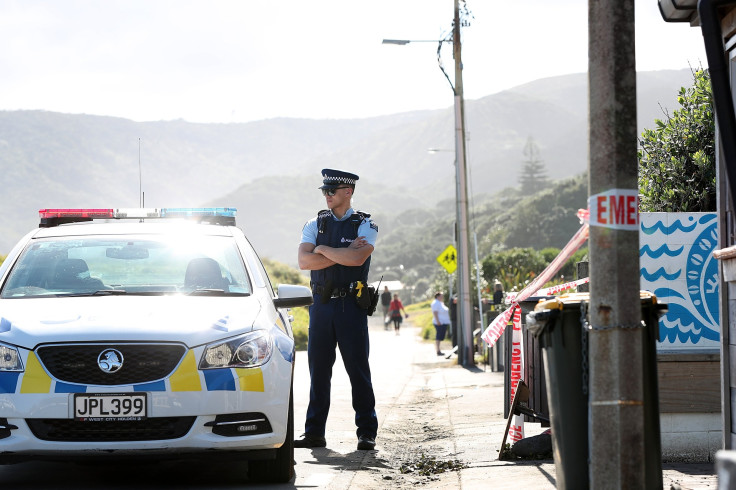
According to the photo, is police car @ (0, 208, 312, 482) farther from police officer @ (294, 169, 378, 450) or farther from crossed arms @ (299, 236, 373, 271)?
police officer @ (294, 169, 378, 450)

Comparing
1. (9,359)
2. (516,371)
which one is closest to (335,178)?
(516,371)

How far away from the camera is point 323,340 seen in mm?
8297

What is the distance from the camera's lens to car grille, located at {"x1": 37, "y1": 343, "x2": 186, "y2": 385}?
234 inches

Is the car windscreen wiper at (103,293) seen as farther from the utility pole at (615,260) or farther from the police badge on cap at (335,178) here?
the utility pole at (615,260)

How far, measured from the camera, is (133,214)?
26.3ft

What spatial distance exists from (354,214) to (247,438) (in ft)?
8.86

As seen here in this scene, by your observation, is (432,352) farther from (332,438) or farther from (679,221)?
(679,221)

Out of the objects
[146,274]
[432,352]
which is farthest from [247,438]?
[432,352]

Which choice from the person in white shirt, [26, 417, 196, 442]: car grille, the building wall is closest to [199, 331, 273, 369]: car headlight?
[26, 417, 196, 442]: car grille

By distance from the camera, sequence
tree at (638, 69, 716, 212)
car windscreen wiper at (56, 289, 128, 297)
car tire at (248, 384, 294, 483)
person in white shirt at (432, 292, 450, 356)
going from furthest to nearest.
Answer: person in white shirt at (432, 292, 450, 356)
tree at (638, 69, 716, 212)
car windscreen wiper at (56, 289, 128, 297)
car tire at (248, 384, 294, 483)

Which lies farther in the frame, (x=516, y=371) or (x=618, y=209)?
(x=516, y=371)

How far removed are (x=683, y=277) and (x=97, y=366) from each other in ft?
12.8

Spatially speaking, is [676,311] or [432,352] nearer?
Answer: [676,311]

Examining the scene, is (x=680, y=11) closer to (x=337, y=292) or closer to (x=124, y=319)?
(x=337, y=292)
